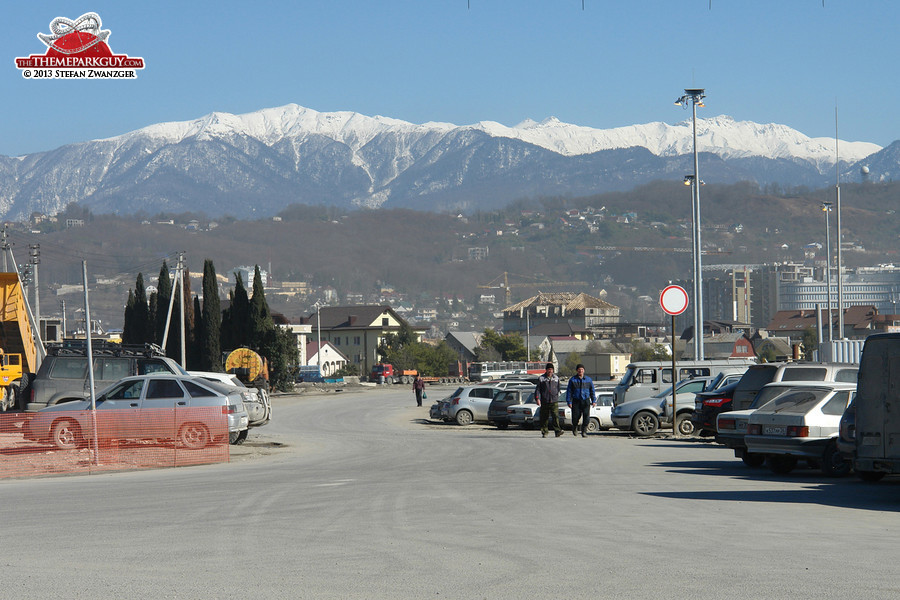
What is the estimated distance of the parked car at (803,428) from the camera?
52.7ft

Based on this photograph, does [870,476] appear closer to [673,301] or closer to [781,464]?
[781,464]

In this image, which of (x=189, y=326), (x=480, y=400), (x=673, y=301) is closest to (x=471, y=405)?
(x=480, y=400)

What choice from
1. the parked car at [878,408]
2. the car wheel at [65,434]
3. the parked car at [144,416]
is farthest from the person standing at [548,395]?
the parked car at [878,408]

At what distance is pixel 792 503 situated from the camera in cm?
1303

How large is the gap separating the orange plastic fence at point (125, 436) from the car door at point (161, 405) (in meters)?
0.02

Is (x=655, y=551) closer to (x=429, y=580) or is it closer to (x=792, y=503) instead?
(x=429, y=580)

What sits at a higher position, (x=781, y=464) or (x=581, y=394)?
(x=581, y=394)

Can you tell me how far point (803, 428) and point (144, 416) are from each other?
40.3ft

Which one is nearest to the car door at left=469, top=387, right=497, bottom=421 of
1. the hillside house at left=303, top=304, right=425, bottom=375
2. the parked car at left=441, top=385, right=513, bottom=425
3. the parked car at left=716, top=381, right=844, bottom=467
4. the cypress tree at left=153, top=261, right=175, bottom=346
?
the parked car at left=441, top=385, right=513, bottom=425

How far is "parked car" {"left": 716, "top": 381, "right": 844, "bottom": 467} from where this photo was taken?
17.7m

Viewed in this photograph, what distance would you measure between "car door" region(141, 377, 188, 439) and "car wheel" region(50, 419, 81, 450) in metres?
1.29

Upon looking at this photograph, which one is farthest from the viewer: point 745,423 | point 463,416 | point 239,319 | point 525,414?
point 239,319

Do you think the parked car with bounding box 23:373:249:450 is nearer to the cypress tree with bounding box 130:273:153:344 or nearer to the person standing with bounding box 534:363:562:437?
the person standing with bounding box 534:363:562:437

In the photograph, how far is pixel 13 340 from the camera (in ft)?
131
